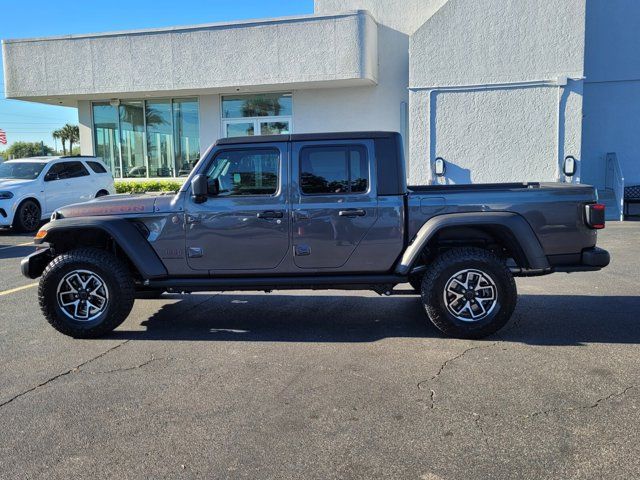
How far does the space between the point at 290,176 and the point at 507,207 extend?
206cm

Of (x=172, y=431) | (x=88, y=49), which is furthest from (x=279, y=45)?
(x=172, y=431)

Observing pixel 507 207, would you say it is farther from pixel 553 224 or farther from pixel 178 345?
pixel 178 345

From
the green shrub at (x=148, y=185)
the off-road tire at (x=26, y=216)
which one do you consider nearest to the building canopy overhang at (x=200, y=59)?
the green shrub at (x=148, y=185)

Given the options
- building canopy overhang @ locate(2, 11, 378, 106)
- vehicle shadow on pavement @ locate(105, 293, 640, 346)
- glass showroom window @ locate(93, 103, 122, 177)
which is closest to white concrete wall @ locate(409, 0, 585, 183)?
building canopy overhang @ locate(2, 11, 378, 106)

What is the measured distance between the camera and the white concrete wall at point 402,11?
16.7 meters

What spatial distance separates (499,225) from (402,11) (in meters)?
13.4

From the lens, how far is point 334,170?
18.2 ft

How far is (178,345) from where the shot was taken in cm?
532

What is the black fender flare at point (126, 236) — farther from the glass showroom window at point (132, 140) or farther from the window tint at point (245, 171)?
the glass showroom window at point (132, 140)

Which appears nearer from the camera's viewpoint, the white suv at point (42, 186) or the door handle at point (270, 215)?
the door handle at point (270, 215)

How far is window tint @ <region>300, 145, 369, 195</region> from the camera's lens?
18.0 feet

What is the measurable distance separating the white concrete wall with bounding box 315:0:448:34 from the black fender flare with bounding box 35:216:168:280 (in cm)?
1318

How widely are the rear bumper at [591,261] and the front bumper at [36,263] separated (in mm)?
5065

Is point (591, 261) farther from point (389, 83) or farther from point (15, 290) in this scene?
point (389, 83)
